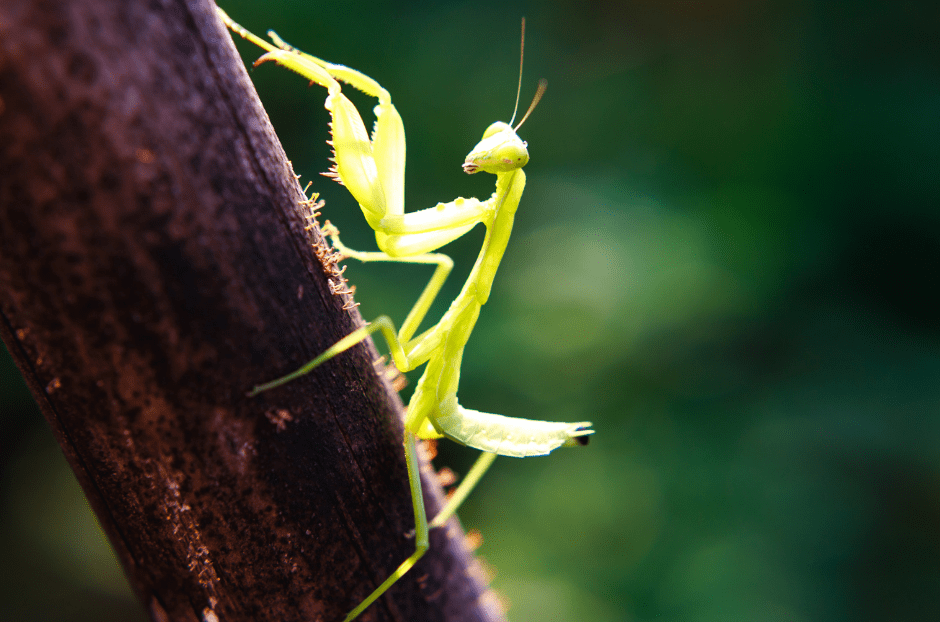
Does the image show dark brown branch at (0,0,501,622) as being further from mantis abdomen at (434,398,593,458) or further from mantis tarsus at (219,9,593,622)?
mantis abdomen at (434,398,593,458)

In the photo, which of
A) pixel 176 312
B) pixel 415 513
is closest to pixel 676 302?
pixel 415 513

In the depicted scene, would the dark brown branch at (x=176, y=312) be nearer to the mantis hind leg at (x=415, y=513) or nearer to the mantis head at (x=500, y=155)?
the mantis hind leg at (x=415, y=513)

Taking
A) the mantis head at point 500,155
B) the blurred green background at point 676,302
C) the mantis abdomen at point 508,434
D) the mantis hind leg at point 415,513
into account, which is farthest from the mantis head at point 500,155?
the blurred green background at point 676,302

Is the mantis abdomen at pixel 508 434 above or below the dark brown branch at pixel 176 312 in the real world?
below

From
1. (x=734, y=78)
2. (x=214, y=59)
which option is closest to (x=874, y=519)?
(x=734, y=78)

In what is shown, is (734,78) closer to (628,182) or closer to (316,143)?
(628,182)

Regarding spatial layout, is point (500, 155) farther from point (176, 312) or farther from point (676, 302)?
point (676, 302)
